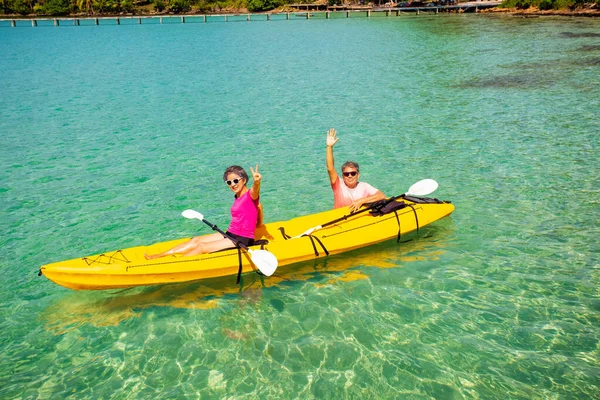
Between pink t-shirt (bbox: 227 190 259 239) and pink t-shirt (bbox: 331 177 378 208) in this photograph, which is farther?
pink t-shirt (bbox: 331 177 378 208)

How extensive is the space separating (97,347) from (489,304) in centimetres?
465

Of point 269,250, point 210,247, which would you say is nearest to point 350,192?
point 269,250

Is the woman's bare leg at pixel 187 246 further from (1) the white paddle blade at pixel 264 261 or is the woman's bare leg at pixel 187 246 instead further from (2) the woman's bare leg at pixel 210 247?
(1) the white paddle blade at pixel 264 261

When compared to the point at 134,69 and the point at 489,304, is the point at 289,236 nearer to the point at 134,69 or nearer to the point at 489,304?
the point at 489,304

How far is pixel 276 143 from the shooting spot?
42.2 feet

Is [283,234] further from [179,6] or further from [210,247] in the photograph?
[179,6]

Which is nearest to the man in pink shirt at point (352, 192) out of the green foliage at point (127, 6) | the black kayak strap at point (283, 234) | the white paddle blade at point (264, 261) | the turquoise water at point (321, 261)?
the turquoise water at point (321, 261)

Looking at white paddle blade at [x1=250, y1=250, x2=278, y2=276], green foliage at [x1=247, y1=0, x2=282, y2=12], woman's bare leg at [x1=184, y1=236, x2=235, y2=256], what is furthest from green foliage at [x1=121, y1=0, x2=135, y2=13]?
white paddle blade at [x1=250, y1=250, x2=278, y2=276]

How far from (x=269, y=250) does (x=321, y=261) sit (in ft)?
3.07

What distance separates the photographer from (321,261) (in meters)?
6.84

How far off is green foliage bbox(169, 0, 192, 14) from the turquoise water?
7555 centimetres

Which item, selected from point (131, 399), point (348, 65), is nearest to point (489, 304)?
point (131, 399)

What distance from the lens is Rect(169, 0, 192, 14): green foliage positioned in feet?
287

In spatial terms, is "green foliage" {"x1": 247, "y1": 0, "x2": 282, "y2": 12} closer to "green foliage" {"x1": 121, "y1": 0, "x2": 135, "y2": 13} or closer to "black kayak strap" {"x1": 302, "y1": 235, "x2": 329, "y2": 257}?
"green foliage" {"x1": 121, "y1": 0, "x2": 135, "y2": 13}
